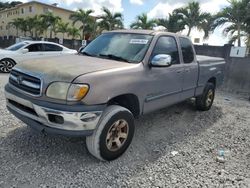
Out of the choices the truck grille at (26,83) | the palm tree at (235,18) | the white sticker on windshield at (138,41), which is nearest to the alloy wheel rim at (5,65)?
the truck grille at (26,83)

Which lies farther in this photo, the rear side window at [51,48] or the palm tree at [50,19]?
the palm tree at [50,19]

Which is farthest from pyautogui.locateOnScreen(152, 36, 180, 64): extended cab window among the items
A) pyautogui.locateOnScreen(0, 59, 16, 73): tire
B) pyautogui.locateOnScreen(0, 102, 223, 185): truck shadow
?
pyautogui.locateOnScreen(0, 59, 16, 73): tire

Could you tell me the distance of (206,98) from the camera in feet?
20.8

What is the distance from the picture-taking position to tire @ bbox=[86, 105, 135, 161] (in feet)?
11.1

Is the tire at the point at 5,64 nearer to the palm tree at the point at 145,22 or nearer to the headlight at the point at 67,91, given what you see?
the headlight at the point at 67,91

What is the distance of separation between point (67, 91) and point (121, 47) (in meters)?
1.59

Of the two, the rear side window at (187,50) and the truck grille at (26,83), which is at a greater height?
the rear side window at (187,50)

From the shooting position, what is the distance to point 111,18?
27.9 metres

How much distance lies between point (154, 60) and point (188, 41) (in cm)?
196

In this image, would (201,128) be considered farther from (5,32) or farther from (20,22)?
(5,32)

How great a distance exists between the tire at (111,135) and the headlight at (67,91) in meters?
0.46

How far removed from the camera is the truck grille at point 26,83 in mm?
3324

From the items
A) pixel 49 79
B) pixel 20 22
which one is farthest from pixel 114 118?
pixel 20 22

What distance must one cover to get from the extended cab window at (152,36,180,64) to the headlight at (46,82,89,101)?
1.62 m
